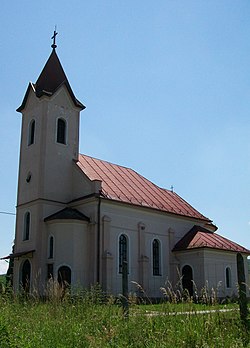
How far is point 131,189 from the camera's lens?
32.6m

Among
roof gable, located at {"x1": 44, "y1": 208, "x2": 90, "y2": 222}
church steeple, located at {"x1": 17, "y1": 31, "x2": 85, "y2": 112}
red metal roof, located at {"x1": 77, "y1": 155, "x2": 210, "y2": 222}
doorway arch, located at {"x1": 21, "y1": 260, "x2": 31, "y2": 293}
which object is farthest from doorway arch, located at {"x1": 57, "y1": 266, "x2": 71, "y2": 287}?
church steeple, located at {"x1": 17, "y1": 31, "x2": 85, "y2": 112}

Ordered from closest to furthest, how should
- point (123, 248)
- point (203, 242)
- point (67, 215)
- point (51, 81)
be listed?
point (67, 215) < point (123, 248) < point (203, 242) < point (51, 81)

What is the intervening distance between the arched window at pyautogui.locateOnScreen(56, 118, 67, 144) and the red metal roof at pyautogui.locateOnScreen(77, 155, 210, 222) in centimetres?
196

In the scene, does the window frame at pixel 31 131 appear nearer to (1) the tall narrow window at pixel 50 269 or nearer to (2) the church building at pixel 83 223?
(2) the church building at pixel 83 223

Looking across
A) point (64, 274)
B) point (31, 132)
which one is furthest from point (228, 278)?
point (31, 132)

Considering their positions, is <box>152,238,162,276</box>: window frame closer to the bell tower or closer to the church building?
the church building

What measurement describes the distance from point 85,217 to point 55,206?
7.69 ft

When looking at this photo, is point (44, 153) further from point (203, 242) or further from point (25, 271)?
point (203, 242)

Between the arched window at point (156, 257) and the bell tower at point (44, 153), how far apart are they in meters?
6.97

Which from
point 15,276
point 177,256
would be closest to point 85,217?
point 15,276

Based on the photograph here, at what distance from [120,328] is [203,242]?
23.6 m

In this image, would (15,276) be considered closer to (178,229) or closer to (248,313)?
(178,229)

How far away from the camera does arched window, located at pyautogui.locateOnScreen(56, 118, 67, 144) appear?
1210 inches

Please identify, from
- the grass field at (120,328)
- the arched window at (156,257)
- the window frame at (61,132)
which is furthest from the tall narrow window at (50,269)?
the grass field at (120,328)
